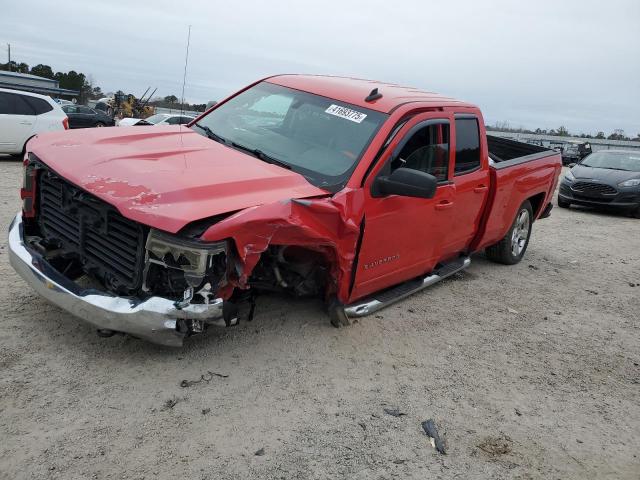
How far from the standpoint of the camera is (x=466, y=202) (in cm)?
515

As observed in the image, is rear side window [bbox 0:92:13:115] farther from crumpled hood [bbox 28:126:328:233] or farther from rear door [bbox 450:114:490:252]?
rear door [bbox 450:114:490:252]

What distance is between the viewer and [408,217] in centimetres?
430

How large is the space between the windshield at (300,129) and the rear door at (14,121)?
8.84 m

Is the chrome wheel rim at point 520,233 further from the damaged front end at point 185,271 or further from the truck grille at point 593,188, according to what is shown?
the truck grille at point 593,188

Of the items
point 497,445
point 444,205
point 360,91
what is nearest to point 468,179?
point 444,205

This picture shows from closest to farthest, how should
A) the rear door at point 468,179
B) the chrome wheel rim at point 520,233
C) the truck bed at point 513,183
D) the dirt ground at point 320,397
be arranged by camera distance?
1. the dirt ground at point 320,397
2. the rear door at point 468,179
3. the truck bed at point 513,183
4. the chrome wheel rim at point 520,233

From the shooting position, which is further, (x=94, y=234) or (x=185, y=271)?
(x=94, y=234)

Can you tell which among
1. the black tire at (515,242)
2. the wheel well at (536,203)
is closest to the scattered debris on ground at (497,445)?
the black tire at (515,242)

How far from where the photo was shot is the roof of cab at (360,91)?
441cm

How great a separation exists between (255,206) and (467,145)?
2.74 meters

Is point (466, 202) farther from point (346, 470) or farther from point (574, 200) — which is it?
point (574, 200)

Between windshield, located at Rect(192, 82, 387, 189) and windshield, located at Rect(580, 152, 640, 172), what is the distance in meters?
11.2

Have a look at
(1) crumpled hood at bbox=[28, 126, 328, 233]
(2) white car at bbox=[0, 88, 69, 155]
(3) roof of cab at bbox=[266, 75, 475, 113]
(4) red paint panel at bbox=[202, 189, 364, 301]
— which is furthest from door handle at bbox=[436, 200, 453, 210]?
(2) white car at bbox=[0, 88, 69, 155]

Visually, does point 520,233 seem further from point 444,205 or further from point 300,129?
point 300,129
